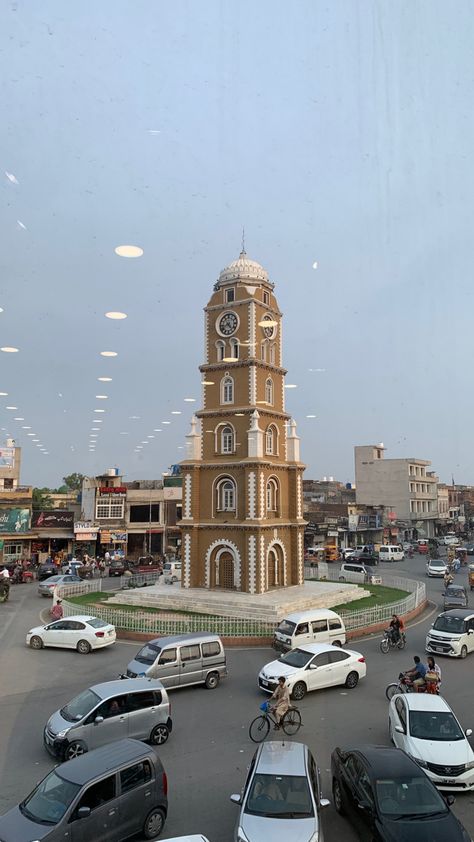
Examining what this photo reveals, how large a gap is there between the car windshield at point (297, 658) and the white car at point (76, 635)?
7441 millimetres

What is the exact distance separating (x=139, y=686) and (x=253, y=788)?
184 inches

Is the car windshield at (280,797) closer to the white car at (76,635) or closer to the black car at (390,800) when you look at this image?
the black car at (390,800)

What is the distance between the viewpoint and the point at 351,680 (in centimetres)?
1589

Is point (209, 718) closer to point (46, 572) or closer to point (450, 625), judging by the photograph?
point (450, 625)

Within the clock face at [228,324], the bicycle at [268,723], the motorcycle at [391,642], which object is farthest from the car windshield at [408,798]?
the clock face at [228,324]

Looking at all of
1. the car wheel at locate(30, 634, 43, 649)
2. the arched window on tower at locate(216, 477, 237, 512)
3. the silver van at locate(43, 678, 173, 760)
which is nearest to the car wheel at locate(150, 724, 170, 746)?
the silver van at locate(43, 678, 173, 760)

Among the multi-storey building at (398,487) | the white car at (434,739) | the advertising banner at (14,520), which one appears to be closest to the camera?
the white car at (434,739)

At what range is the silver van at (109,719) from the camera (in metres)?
10.9

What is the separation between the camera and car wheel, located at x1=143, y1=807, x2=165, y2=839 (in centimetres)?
830

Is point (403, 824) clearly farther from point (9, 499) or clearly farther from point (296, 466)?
point (9, 499)

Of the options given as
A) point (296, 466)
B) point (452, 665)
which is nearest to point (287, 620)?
point (452, 665)

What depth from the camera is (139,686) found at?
→ 39.5 ft

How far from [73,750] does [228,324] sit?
24.6m

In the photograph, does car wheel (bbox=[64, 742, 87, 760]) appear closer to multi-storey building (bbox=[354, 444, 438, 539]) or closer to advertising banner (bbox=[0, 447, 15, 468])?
advertising banner (bbox=[0, 447, 15, 468])
